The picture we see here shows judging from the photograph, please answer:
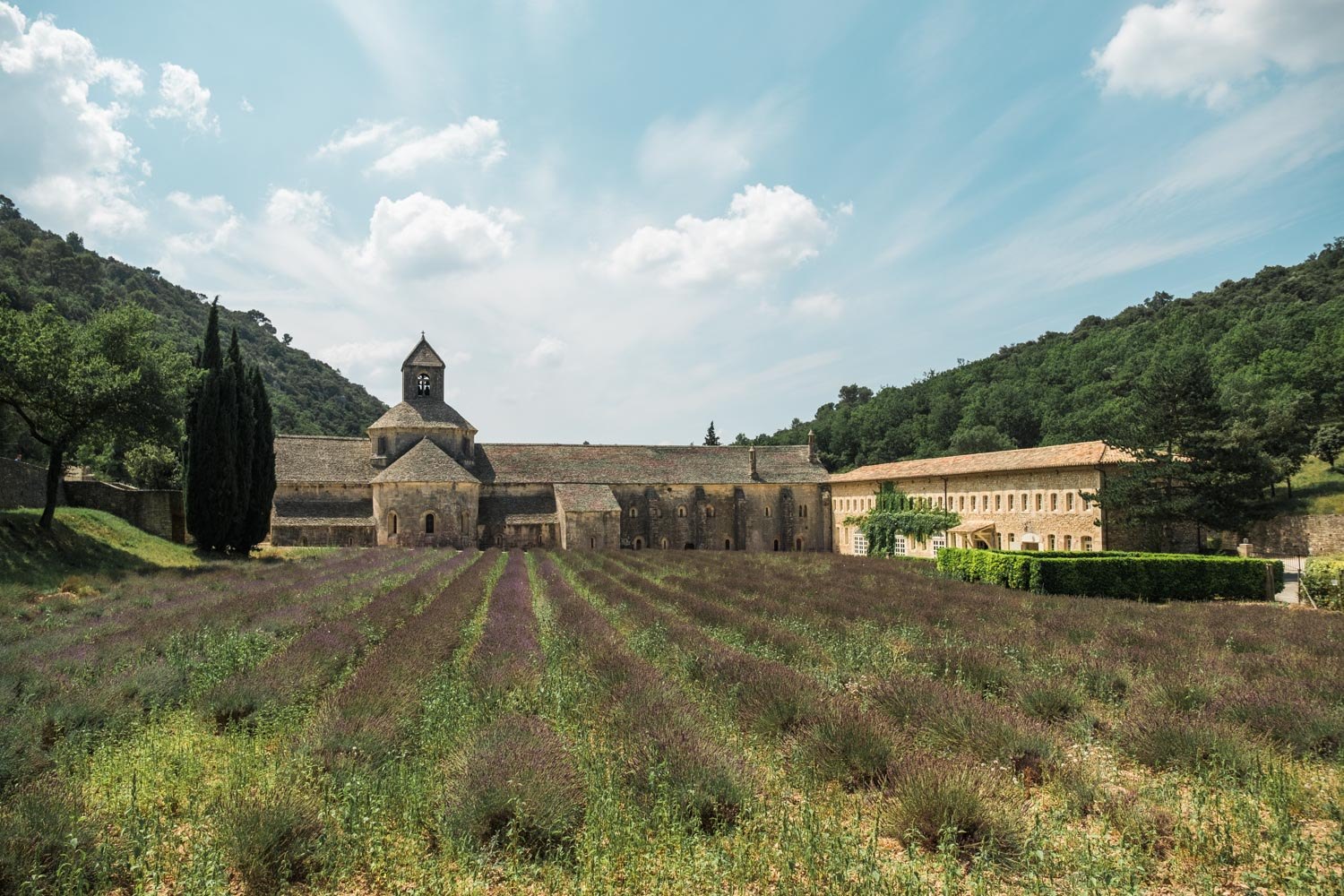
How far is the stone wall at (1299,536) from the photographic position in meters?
33.0

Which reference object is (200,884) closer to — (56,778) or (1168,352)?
(56,778)

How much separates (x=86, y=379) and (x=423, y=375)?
2417 cm

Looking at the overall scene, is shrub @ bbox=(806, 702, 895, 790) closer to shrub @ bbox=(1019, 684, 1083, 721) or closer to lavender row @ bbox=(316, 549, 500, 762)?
shrub @ bbox=(1019, 684, 1083, 721)

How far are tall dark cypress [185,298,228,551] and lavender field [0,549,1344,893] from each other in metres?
19.2

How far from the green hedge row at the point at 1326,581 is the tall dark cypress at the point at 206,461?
35.8 meters

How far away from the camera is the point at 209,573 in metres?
21.6

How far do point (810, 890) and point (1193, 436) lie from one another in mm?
29415

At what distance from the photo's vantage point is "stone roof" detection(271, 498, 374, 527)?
125 feet

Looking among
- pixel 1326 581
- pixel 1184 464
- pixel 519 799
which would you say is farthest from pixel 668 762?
pixel 1184 464

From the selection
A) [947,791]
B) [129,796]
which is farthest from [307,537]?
[947,791]

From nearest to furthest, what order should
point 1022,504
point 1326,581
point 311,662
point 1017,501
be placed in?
point 311,662, point 1326,581, point 1022,504, point 1017,501

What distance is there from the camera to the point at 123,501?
30.4 meters

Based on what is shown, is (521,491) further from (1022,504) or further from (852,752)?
(852,752)

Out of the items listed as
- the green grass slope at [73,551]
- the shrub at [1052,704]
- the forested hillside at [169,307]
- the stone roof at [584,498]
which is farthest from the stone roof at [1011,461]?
the forested hillside at [169,307]
